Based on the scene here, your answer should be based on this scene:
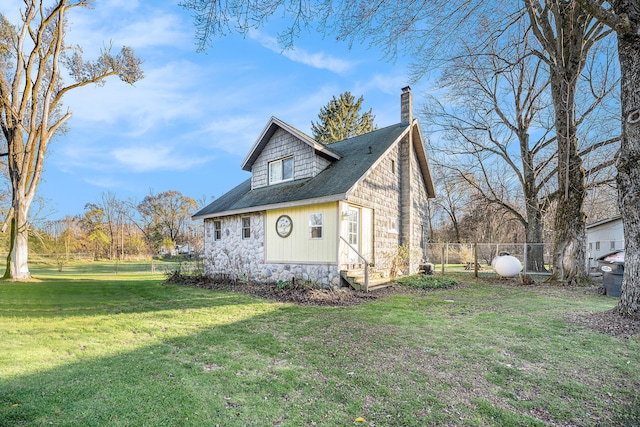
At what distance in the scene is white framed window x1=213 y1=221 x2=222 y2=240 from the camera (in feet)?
43.9

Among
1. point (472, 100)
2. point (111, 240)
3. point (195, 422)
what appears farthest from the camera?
point (111, 240)

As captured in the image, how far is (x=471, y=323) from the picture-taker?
564 centimetres

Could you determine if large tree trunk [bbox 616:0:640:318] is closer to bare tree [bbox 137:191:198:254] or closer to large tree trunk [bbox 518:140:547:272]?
large tree trunk [bbox 518:140:547:272]

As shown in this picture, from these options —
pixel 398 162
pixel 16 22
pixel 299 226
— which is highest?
pixel 16 22

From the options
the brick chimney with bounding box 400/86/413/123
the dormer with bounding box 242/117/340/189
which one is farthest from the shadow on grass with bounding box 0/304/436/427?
the brick chimney with bounding box 400/86/413/123

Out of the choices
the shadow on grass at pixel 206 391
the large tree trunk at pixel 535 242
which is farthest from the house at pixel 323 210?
the shadow on grass at pixel 206 391

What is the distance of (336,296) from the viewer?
8.19 meters

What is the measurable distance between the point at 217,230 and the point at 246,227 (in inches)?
84.9

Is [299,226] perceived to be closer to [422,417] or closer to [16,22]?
[422,417]

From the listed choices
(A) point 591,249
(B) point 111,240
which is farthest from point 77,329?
(B) point 111,240

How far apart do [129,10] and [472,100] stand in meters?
15.8

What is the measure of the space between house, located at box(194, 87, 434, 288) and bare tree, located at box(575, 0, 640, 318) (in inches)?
219

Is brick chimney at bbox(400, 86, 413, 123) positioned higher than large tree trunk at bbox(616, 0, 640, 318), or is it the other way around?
brick chimney at bbox(400, 86, 413, 123)

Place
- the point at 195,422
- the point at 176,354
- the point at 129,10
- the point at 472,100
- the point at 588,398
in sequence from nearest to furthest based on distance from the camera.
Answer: the point at 195,422 → the point at 588,398 → the point at 176,354 → the point at 129,10 → the point at 472,100
